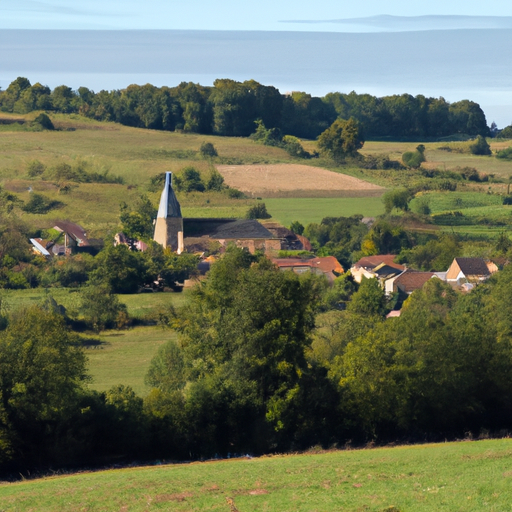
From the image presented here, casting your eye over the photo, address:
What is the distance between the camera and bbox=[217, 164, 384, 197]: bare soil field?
260 ft

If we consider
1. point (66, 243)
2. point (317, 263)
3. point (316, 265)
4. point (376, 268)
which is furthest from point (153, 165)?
point (376, 268)

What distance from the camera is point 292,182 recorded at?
81.8 metres

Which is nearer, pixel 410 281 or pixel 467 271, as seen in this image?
pixel 410 281

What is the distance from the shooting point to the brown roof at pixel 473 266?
168 feet

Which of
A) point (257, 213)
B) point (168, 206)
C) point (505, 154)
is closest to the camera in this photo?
point (168, 206)

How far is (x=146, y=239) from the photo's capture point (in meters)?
62.3

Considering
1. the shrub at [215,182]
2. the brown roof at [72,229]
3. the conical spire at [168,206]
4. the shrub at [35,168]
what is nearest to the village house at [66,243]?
the brown roof at [72,229]

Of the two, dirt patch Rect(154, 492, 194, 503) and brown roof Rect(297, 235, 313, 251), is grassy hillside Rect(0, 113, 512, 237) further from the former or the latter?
dirt patch Rect(154, 492, 194, 503)

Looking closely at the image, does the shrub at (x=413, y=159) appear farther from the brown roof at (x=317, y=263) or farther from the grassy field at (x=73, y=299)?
the grassy field at (x=73, y=299)

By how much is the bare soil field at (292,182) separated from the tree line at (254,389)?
50.3 meters

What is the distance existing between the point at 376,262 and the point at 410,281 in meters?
4.98

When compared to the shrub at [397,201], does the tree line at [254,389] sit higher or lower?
lower

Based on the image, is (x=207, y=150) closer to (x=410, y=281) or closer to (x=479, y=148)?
(x=479, y=148)

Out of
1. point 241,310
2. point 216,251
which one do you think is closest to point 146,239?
point 216,251
